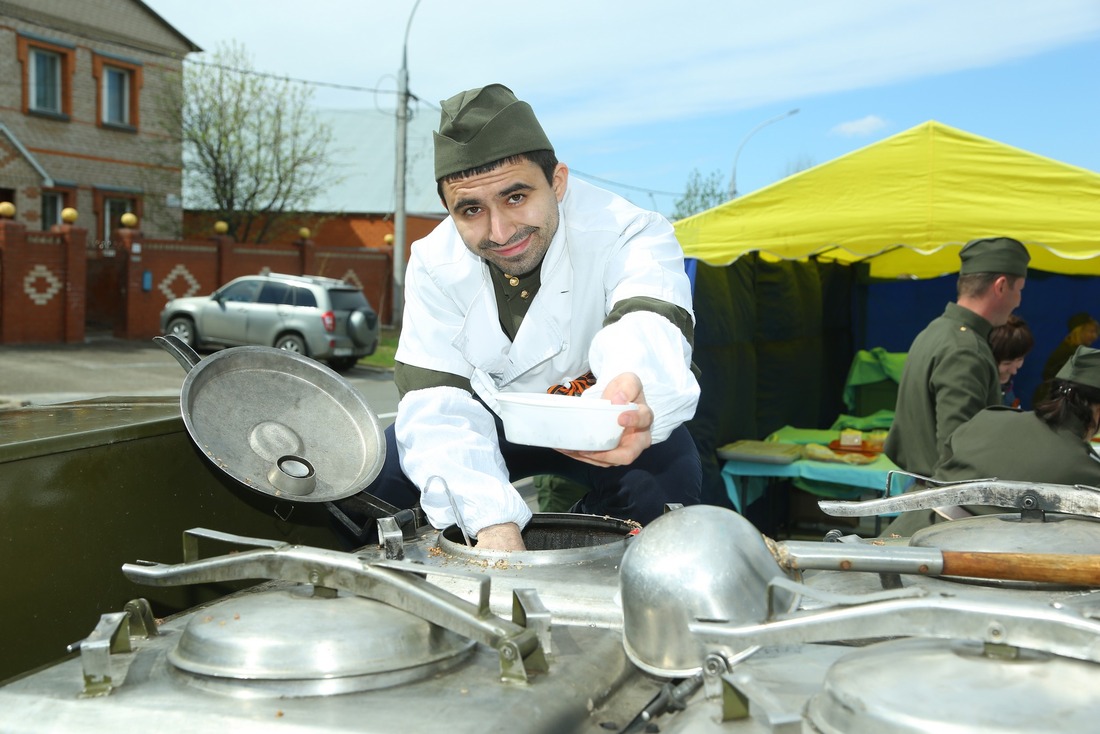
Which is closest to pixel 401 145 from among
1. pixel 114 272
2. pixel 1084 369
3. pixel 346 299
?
pixel 346 299

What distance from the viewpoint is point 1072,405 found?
131 inches

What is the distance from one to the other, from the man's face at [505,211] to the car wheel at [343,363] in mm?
15444

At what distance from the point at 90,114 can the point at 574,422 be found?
25.3 metres

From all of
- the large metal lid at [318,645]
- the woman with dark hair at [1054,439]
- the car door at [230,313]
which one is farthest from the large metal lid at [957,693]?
the car door at [230,313]

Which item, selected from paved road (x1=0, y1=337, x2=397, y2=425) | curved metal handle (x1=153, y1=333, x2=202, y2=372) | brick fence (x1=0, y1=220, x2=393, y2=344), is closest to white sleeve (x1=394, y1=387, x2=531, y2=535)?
curved metal handle (x1=153, y1=333, x2=202, y2=372)

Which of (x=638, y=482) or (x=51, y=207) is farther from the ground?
(x=51, y=207)

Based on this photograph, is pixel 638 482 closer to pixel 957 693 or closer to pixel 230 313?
pixel 957 693

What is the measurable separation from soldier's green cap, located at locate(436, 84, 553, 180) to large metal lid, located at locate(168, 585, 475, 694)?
99 centimetres

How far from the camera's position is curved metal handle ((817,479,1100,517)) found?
146 cm

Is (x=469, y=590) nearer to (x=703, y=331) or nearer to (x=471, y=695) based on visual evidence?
(x=471, y=695)

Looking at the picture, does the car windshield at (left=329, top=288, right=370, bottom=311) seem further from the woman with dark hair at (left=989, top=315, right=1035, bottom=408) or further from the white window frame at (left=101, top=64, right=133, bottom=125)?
the woman with dark hair at (left=989, top=315, right=1035, bottom=408)

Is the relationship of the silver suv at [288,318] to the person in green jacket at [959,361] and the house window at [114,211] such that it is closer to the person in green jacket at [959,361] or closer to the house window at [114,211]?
the house window at [114,211]

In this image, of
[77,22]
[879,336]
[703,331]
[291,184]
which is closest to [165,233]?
[291,184]

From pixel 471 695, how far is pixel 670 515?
290mm
